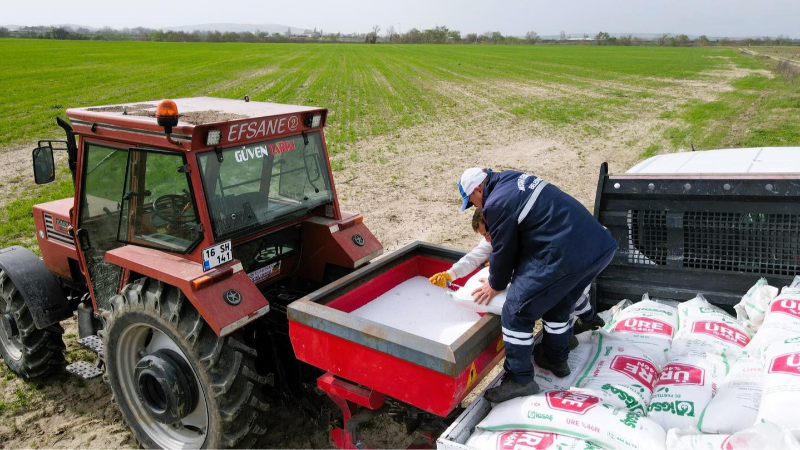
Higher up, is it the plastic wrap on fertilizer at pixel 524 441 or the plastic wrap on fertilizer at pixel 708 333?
the plastic wrap on fertilizer at pixel 708 333

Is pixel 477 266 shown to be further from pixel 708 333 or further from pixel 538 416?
pixel 708 333

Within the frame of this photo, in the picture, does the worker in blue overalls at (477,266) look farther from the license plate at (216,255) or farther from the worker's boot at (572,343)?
the license plate at (216,255)

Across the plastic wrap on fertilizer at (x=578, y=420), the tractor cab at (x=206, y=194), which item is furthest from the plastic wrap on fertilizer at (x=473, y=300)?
the tractor cab at (x=206, y=194)

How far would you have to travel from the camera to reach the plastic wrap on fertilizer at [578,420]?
2.67 meters

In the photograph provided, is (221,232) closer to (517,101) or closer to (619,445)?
(619,445)

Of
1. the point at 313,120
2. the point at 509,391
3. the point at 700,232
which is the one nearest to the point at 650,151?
the point at 700,232

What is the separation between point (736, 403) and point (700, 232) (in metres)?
1.51

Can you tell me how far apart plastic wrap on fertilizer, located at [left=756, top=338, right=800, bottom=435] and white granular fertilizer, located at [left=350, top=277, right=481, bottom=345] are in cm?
148

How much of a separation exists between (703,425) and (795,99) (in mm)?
24054

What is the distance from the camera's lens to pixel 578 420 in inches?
109

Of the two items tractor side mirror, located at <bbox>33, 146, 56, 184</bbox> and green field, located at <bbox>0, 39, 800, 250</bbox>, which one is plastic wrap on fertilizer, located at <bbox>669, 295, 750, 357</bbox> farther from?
green field, located at <bbox>0, 39, 800, 250</bbox>

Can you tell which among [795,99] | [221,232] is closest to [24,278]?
[221,232]

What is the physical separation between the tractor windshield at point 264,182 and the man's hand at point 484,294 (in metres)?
1.56

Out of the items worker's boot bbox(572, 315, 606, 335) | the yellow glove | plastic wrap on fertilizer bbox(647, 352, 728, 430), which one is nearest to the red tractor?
the yellow glove
